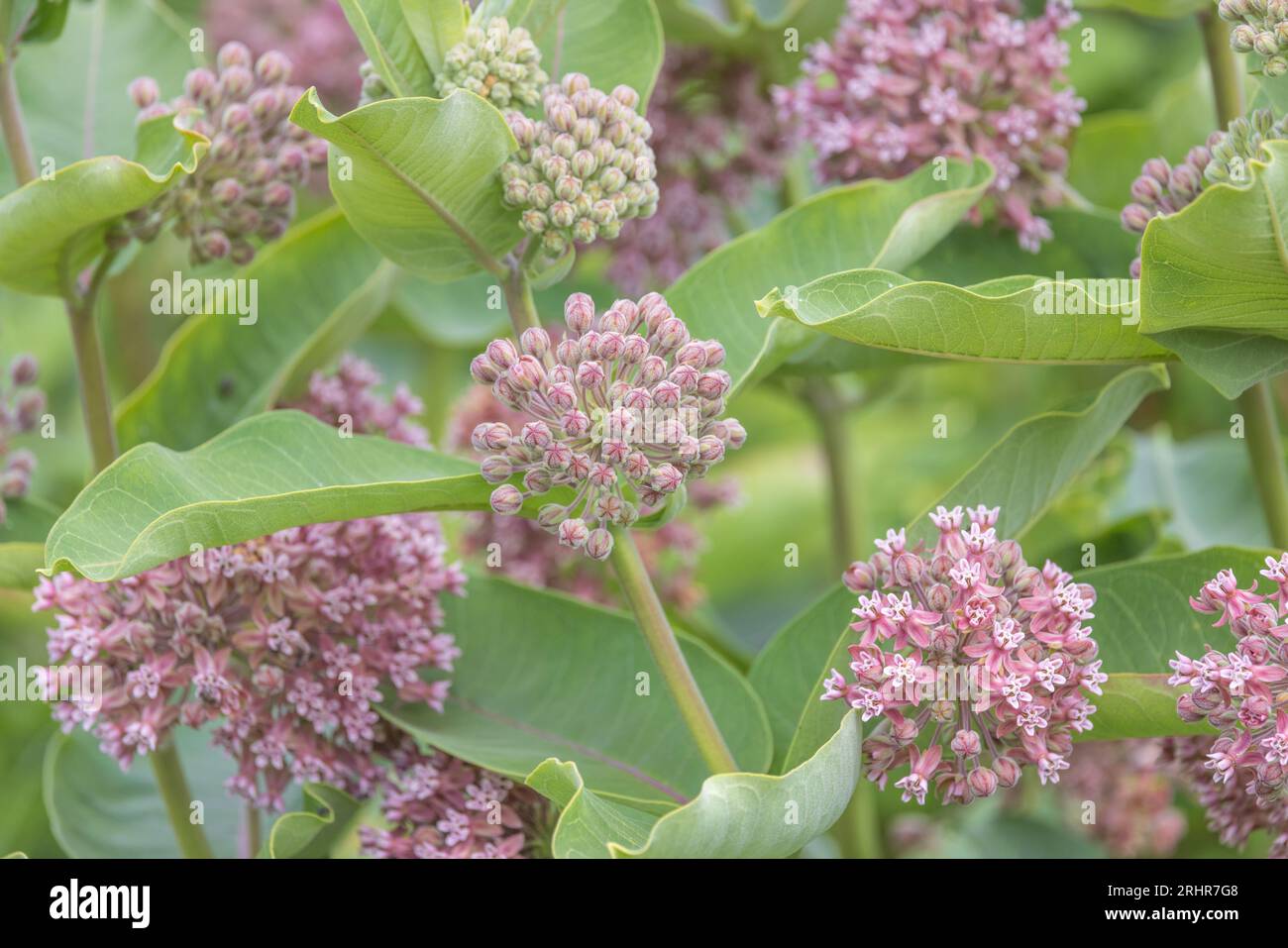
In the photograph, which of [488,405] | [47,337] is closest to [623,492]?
[488,405]

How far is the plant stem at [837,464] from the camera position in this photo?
246 cm

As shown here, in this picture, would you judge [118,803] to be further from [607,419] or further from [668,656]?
[607,419]

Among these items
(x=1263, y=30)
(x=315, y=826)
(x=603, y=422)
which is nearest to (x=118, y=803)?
(x=315, y=826)

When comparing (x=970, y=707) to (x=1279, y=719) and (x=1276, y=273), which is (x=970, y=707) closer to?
(x=1279, y=719)

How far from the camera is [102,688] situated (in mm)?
1573

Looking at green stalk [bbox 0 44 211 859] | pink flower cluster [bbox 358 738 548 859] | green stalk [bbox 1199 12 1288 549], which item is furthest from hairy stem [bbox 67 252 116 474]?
green stalk [bbox 1199 12 1288 549]

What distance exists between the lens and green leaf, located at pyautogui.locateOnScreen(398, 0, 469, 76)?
1.42 metres

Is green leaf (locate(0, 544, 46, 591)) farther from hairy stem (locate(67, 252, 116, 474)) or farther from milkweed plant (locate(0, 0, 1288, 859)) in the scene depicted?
hairy stem (locate(67, 252, 116, 474))

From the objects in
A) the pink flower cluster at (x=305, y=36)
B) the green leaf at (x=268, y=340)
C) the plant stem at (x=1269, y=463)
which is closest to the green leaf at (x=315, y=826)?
the green leaf at (x=268, y=340)

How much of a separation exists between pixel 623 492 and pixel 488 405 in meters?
1.05

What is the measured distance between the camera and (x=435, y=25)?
1446 millimetres

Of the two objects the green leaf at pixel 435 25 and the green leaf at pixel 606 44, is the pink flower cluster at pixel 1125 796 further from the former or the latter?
the green leaf at pixel 435 25

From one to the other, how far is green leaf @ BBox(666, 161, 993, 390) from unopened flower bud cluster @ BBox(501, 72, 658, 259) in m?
0.16
